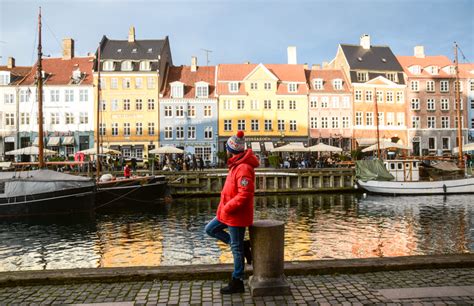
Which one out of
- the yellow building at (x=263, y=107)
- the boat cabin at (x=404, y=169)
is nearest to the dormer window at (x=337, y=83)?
the yellow building at (x=263, y=107)

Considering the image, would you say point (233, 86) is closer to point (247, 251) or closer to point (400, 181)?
point (400, 181)

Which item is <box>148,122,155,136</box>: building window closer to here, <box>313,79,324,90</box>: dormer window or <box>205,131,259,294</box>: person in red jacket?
<box>313,79,324,90</box>: dormer window

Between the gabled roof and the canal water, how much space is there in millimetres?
26004

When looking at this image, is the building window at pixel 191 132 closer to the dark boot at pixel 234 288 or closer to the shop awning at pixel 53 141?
the shop awning at pixel 53 141

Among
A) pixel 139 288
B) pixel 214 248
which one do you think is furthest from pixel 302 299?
pixel 214 248

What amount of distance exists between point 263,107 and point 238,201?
41695 mm

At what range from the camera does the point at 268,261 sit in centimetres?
534

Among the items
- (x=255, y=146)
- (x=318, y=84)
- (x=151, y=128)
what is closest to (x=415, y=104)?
(x=318, y=84)

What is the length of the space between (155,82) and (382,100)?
24.8 metres

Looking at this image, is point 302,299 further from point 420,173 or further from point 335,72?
point 335,72

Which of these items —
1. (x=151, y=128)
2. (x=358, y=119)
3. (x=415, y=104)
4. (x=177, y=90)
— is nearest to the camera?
(x=151, y=128)

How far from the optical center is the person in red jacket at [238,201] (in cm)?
528

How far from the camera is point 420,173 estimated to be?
32125 millimetres

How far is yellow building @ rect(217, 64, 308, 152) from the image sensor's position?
151ft
